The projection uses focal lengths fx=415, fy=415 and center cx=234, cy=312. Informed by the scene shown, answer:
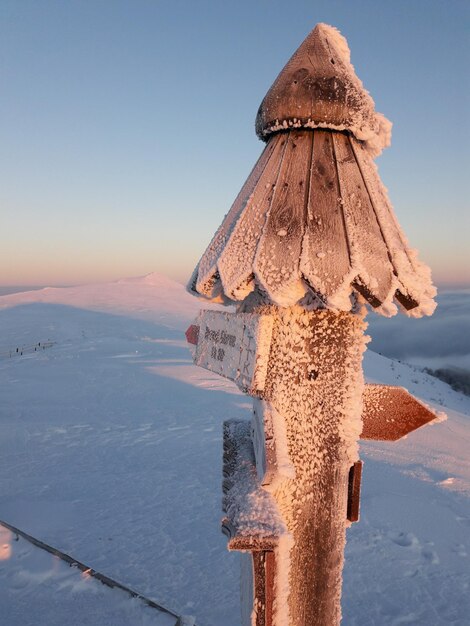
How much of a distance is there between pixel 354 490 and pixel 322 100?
1.19 meters

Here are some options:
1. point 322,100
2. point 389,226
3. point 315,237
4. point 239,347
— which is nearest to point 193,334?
point 239,347

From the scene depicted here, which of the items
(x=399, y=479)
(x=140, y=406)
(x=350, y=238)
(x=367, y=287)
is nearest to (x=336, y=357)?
(x=367, y=287)

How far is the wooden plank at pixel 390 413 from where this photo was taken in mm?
1441

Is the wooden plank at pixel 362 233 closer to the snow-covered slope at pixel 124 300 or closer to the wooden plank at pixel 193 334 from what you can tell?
the wooden plank at pixel 193 334

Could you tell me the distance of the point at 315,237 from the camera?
1.14m

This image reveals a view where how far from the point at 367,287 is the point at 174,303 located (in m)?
39.0

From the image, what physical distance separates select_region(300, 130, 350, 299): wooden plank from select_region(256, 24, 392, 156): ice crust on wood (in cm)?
7

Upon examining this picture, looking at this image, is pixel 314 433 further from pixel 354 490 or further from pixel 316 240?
pixel 316 240

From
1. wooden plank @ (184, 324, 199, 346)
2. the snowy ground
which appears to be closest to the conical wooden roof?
wooden plank @ (184, 324, 199, 346)

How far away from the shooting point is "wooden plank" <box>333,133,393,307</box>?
3.69 feet

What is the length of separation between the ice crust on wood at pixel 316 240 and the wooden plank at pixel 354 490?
0.50 m

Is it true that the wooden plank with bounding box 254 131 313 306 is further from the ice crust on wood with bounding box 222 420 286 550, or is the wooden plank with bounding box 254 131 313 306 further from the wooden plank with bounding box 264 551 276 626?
the wooden plank with bounding box 264 551 276 626

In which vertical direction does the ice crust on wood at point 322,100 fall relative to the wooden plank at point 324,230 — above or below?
above

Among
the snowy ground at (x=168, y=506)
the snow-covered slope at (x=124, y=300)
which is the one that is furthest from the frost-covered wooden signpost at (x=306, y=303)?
the snow-covered slope at (x=124, y=300)
